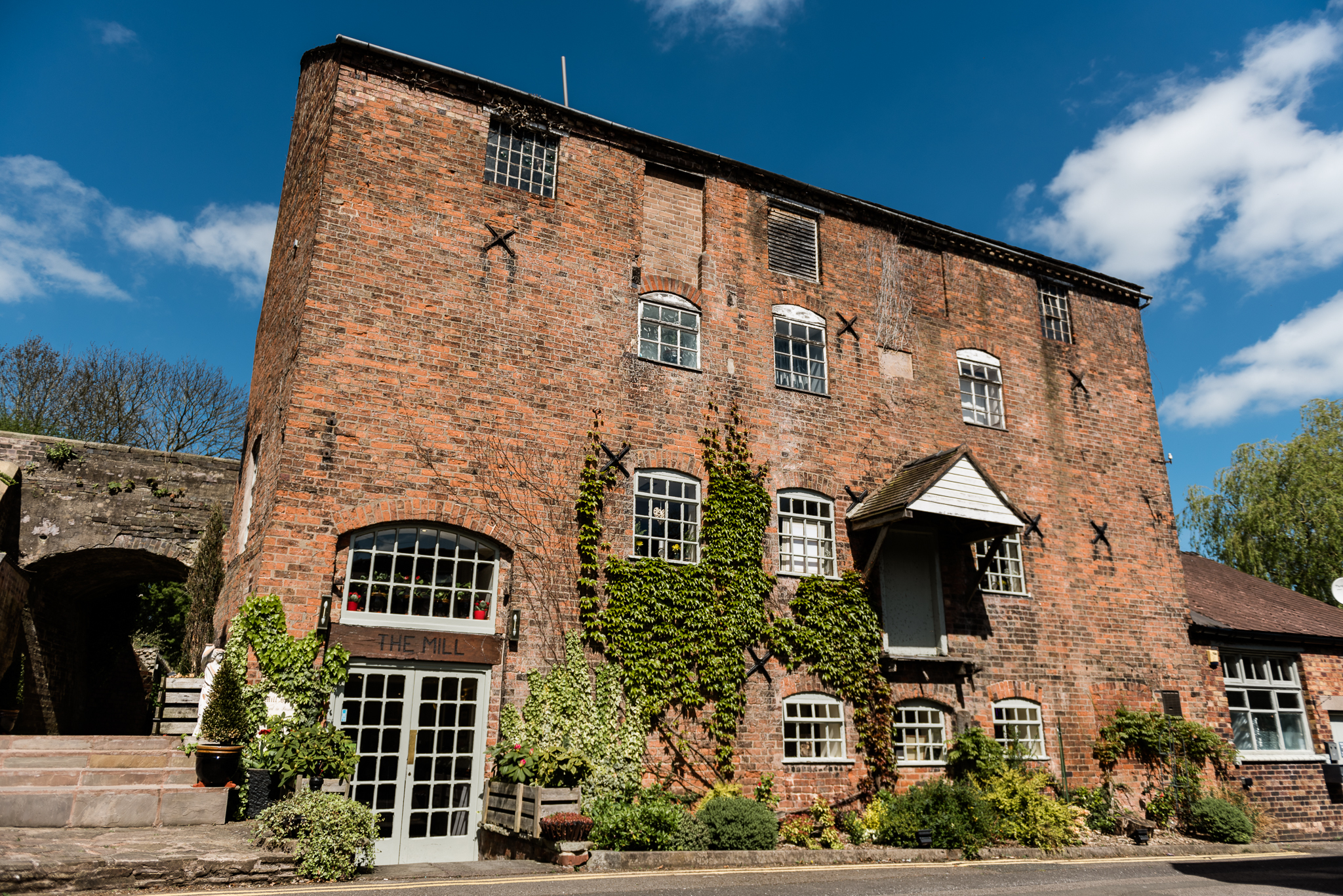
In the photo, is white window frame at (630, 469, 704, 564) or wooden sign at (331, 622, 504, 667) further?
white window frame at (630, 469, 704, 564)

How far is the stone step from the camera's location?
8422 millimetres

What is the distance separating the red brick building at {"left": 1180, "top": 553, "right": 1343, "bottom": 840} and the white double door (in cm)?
1435

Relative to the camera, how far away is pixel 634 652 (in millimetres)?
12141

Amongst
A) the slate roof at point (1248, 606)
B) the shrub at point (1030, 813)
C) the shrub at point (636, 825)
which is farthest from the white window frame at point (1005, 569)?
the shrub at point (636, 825)

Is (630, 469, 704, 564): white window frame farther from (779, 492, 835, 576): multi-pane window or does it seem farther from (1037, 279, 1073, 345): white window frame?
(1037, 279, 1073, 345): white window frame

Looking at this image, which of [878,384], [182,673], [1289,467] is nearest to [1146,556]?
[878,384]

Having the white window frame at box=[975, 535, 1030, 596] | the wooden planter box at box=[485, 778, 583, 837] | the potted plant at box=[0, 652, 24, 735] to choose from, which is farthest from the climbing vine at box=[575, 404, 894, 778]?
the potted plant at box=[0, 652, 24, 735]

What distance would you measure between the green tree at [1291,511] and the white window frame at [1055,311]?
42.4 feet

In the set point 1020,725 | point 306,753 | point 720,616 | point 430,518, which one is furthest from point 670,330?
point 1020,725

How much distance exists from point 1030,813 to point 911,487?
5280mm

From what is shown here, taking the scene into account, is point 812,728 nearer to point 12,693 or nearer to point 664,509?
point 664,509

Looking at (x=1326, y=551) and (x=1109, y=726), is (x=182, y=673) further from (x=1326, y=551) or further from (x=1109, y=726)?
(x=1326, y=551)

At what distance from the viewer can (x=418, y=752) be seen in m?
10.7

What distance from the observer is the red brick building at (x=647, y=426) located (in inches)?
439
